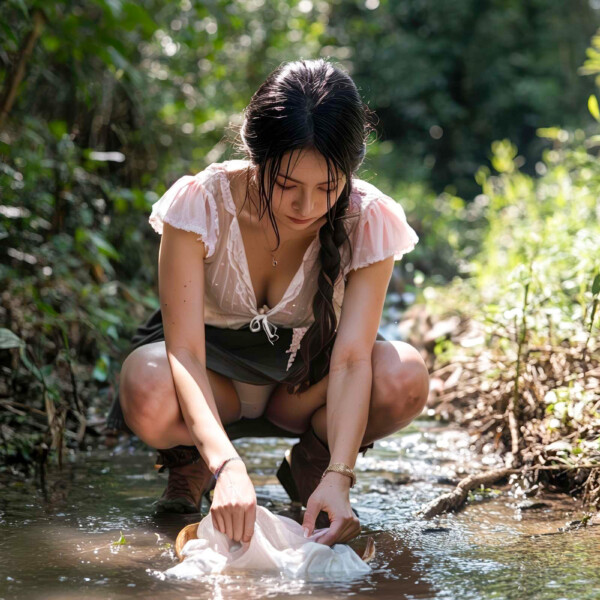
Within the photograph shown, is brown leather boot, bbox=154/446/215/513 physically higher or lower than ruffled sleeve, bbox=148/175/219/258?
lower

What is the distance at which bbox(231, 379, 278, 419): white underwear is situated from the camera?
2357 mm

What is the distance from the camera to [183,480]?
2240mm

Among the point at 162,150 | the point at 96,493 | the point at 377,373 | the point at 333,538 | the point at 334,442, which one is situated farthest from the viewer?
the point at 162,150

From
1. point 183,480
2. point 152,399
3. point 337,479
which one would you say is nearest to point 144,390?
point 152,399

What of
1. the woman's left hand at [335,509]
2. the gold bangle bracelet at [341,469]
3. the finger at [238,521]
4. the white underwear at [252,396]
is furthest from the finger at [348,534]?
the white underwear at [252,396]

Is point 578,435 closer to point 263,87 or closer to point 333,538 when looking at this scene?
point 333,538

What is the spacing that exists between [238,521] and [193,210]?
80cm

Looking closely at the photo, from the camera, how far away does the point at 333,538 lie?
177cm

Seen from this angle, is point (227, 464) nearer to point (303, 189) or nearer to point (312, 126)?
point (303, 189)

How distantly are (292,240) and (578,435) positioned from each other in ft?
3.24

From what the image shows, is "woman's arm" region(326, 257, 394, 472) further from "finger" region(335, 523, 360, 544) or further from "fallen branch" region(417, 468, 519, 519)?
"fallen branch" region(417, 468, 519, 519)

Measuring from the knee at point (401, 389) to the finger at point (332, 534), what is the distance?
44 centimetres

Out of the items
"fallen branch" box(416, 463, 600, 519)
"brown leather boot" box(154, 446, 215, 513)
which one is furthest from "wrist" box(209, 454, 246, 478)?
"fallen branch" box(416, 463, 600, 519)

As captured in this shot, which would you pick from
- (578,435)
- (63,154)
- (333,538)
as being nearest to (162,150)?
(63,154)
